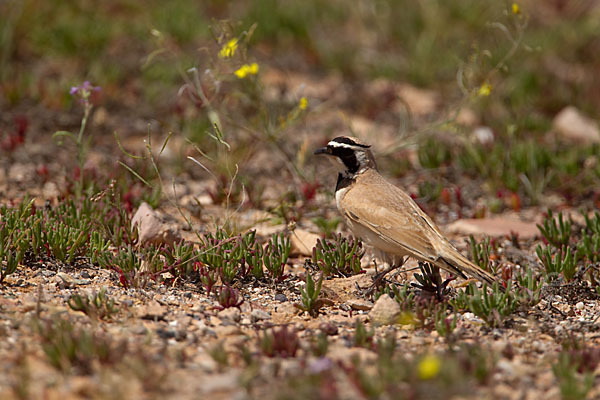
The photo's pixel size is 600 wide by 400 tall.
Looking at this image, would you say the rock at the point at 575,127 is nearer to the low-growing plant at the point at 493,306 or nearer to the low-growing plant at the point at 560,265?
A: the low-growing plant at the point at 560,265

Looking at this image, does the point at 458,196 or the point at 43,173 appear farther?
the point at 458,196

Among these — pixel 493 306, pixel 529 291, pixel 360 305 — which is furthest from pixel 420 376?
pixel 529 291

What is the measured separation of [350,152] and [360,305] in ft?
4.84

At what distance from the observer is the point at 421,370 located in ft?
11.8

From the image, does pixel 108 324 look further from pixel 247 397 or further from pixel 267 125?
pixel 267 125

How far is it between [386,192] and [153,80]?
5315mm

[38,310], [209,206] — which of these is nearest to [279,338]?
[38,310]

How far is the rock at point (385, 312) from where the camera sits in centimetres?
496

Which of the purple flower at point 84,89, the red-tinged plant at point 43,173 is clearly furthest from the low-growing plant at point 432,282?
the red-tinged plant at point 43,173

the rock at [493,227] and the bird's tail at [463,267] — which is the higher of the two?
the rock at [493,227]

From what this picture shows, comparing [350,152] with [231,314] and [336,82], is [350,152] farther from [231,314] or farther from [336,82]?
[336,82]

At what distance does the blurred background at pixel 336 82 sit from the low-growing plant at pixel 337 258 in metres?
1.61

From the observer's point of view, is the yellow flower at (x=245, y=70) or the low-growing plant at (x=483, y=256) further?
the yellow flower at (x=245, y=70)

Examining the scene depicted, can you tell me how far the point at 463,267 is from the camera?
5.21 meters
